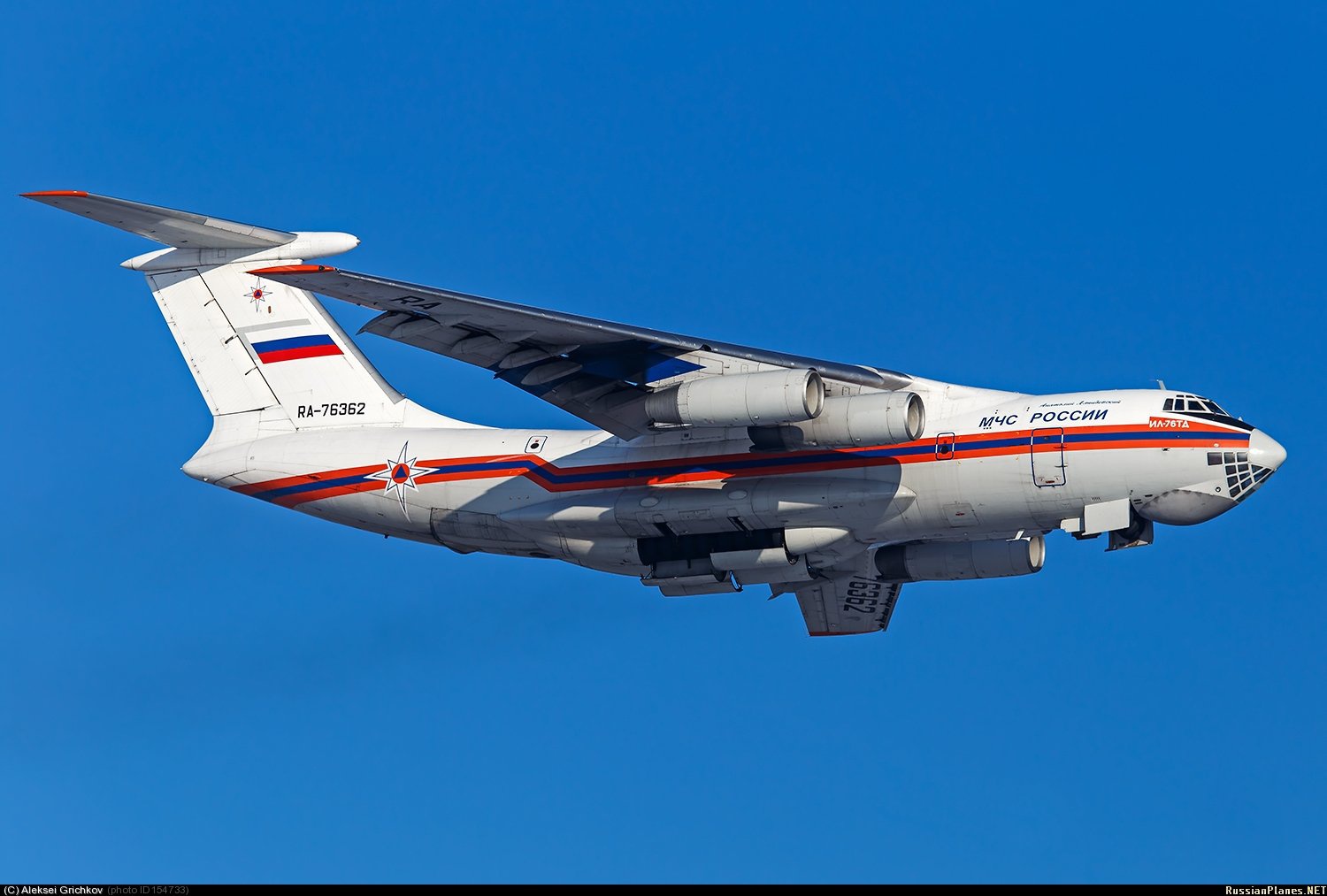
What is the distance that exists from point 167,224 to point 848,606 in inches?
317

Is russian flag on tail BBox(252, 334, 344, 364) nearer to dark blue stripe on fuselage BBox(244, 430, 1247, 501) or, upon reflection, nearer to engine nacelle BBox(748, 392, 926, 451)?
dark blue stripe on fuselage BBox(244, 430, 1247, 501)

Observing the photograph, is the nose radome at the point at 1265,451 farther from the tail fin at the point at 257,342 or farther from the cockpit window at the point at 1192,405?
the tail fin at the point at 257,342

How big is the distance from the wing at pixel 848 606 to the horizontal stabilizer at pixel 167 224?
21.8 ft

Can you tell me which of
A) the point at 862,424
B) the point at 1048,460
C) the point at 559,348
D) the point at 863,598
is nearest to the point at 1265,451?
the point at 1048,460

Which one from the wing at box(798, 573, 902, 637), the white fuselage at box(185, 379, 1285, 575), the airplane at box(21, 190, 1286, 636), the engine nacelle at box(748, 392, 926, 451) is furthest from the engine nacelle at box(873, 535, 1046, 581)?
the engine nacelle at box(748, 392, 926, 451)

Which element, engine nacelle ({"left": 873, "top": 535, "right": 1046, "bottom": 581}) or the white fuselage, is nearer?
the white fuselage

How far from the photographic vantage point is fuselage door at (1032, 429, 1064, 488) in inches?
596

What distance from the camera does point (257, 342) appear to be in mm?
18516

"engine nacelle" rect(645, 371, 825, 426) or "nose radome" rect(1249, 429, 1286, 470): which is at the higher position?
"engine nacelle" rect(645, 371, 825, 426)

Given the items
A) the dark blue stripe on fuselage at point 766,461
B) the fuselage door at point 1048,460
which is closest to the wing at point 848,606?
the dark blue stripe on fuselage at point 766,461

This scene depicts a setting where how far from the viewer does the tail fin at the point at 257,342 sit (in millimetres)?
18078

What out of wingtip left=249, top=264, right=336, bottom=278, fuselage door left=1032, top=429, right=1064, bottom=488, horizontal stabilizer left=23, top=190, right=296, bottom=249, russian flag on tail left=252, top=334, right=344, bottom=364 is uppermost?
horizontal stabilizer left=23, top=190, right=296, bottom=249

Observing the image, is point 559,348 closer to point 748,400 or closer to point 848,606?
point 748,400

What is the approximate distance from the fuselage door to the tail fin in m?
6.54
